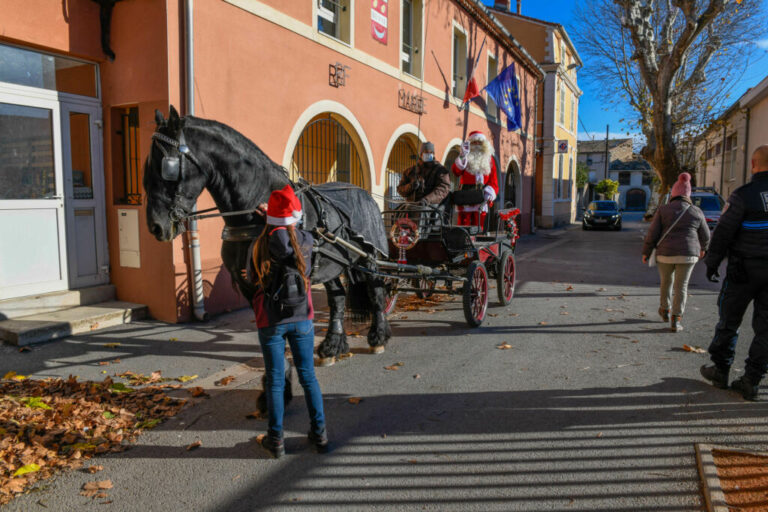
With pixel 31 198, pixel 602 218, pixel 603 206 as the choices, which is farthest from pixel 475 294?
pixel 603 206

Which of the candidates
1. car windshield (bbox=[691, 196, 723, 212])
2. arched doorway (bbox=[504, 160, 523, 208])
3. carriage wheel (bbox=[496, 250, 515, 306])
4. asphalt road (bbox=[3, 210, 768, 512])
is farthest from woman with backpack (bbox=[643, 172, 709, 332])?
arched doorway (bbox=[504, 160, 523, 208])

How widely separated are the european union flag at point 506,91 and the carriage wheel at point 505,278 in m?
9.14

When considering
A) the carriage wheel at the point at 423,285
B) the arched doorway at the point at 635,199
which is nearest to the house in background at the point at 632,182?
the arched doorway at the point at 635,199

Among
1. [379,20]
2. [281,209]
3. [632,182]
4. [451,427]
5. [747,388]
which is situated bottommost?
[451,427]

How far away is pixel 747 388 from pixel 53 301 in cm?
716

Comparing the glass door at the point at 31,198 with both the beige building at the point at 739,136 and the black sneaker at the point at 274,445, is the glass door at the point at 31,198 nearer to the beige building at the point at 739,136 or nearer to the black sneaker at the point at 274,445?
the black sneaker at the point at 274,445

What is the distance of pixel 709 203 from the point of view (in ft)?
61.4

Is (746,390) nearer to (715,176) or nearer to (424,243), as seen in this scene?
(424,243)

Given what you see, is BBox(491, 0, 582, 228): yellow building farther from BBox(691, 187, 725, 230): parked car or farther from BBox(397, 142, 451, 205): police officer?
BBox(397, 142, 451, 205): police officer

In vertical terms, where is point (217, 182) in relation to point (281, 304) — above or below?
above

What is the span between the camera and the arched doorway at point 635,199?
6975 centimetres

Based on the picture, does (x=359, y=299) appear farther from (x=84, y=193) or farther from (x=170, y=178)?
(x=84, y=193)

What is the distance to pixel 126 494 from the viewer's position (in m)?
2.99

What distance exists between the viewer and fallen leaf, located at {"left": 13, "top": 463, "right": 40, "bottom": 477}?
10.1 ft
